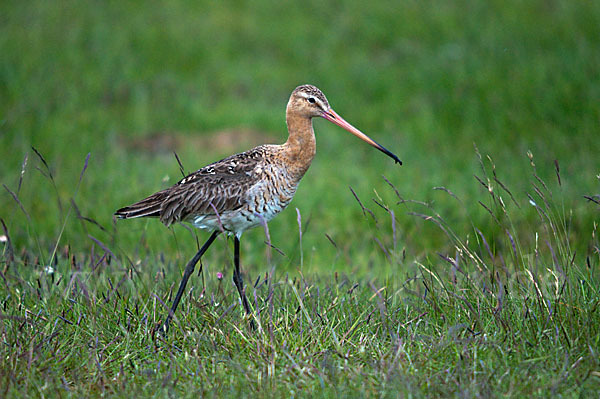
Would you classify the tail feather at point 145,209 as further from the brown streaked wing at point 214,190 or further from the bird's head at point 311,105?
the bird's head at point 311,105

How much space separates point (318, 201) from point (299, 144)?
3.49 meters

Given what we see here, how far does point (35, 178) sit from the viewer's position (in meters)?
9.06

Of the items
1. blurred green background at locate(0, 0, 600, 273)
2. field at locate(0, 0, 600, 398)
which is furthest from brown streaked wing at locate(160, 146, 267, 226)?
blurred green background at locate(0, 0, 600, 273)

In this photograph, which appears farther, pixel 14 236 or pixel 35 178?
pixel 35 178

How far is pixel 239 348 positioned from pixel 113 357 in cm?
Answer: 76

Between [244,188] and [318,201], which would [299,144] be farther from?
[318,201]

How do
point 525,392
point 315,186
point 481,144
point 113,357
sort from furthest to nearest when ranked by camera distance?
1. point 481,144
2. point 315,186
3. point 113,357
4. point 525,392

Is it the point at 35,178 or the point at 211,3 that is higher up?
the point at 211,3

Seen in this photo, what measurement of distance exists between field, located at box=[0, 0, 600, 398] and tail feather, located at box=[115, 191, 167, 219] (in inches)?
13.8

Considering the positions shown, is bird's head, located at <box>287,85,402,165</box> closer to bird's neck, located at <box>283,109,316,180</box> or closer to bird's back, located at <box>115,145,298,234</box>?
bird's neck, located at <box>283,109,316,180</box>

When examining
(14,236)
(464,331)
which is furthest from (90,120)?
(464,331)

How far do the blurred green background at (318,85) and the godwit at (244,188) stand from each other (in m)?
2.19

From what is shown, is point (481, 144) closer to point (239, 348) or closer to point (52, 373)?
point (239, 348)

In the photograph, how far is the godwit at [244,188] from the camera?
4.92 metres
